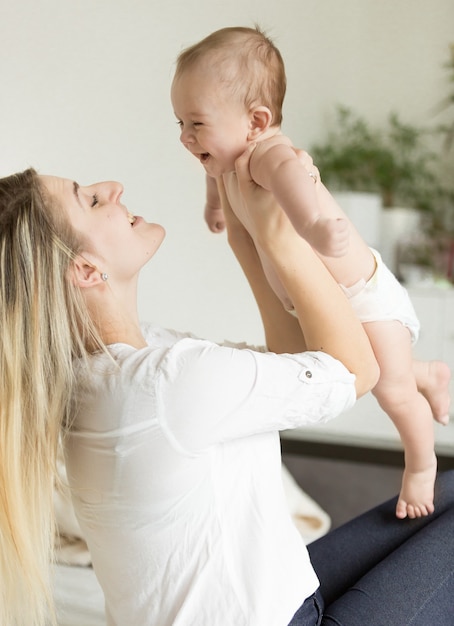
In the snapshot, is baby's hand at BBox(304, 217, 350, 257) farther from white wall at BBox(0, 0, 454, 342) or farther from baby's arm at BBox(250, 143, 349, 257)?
white wall at BBox(0, 0, 454, 342)

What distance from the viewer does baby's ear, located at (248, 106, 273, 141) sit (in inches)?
45.9

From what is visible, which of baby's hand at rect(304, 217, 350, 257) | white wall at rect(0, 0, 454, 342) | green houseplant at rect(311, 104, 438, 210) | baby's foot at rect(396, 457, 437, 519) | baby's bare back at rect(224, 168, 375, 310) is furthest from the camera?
green houseplant at rect(311, 104, 438, 210)

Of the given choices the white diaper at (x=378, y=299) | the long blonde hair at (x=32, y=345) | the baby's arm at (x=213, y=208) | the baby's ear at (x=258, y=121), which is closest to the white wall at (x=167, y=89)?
the baby's arm at (x=213, y=208)

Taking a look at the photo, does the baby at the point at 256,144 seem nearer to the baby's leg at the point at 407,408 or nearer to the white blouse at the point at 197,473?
the baby's leg at the point at 407,408

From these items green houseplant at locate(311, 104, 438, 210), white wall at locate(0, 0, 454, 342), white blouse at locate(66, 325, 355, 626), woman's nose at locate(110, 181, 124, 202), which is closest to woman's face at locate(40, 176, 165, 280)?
woman's nose at locate(110, 181, 124, 202)

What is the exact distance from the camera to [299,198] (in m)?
0.90

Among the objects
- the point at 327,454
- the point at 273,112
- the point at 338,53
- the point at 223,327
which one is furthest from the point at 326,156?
the point at 273,112

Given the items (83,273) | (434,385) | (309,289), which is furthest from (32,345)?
(434,385)

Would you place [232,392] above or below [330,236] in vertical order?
below

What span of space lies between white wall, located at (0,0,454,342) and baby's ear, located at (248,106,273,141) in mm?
959

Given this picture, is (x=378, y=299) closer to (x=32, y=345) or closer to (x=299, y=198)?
(x=299, y=198)

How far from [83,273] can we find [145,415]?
220mm

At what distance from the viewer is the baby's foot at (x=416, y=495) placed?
1242 millimetres

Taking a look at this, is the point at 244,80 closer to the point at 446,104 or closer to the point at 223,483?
the point at 223,483
